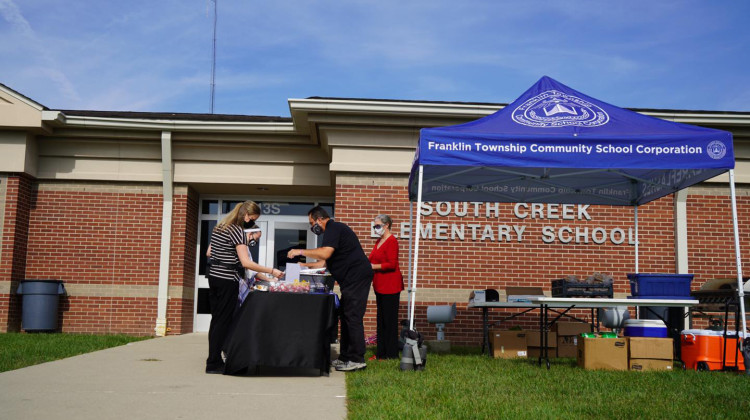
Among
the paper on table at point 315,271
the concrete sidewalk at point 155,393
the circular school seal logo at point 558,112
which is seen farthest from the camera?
the circular school seal logo at point 558,112

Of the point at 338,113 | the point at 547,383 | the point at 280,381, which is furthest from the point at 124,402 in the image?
the point at 338,113

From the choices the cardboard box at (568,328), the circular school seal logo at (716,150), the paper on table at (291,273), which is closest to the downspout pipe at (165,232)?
the paper on table at (291,273)

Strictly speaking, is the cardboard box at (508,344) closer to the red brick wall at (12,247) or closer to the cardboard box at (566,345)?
the cardboard box at (566,345)

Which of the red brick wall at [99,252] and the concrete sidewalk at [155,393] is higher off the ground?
the red brick wall at [99,252]

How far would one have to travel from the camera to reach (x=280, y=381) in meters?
7.04

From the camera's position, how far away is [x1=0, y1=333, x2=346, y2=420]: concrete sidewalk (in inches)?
204

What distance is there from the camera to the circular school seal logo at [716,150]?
27.2 ft

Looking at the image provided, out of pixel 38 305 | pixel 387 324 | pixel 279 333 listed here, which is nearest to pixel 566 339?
pixel 387 324

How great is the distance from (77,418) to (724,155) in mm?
7084

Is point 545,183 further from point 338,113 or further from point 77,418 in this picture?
point 77,418

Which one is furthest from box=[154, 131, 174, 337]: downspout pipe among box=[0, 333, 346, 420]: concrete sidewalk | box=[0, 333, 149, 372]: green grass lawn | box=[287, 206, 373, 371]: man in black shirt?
box=[287, 206, 373, 371]: man in black shirt

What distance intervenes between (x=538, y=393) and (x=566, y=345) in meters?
4.14

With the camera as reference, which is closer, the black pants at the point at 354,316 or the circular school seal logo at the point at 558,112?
the black pants at the point at 354,316

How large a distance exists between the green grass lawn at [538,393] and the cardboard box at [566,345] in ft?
5.78
